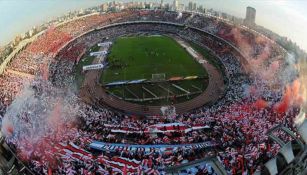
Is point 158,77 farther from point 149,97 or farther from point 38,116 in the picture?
point 38,116

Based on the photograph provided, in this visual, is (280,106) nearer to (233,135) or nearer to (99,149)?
(233,135)

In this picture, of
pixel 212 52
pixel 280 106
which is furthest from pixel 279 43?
pixel 280 106

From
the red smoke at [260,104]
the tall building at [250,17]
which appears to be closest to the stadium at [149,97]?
the red smoke at [260,104]

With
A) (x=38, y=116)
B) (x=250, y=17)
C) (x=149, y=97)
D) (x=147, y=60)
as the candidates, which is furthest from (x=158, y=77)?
(x=250, y=17)

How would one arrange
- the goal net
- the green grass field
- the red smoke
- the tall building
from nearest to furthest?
the red smoke
the goal net
the green grass field
the tall building

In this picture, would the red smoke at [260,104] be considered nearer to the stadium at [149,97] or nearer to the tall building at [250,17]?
the stadium at [149,97]

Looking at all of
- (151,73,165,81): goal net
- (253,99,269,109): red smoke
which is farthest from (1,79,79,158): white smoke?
(253,99,269,109): red smoke

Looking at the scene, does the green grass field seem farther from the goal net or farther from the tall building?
the tall building

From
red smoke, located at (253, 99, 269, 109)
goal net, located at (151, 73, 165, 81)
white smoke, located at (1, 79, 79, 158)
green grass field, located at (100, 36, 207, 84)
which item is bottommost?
white smoke, located at (1, 79, 79, 158)
